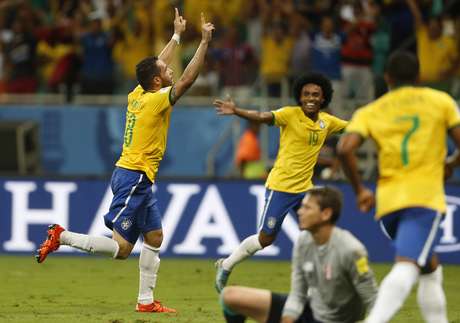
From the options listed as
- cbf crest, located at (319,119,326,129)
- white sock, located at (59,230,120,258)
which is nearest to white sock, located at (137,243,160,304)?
white sock, located at (59,230,120,258)


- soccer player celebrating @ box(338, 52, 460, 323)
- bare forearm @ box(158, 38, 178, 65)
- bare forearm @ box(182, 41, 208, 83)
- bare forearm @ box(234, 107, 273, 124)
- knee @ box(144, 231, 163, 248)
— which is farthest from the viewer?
bare forearm @ box(158, 38, 178, 65)

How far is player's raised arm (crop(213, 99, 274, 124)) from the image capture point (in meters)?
10.9

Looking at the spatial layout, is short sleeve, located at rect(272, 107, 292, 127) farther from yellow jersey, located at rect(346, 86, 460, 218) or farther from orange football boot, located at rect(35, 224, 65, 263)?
yellow jersey, located at rect(346, 86, 460, 218)

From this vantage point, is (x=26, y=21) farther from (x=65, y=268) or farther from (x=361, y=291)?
(x=361, y=291)

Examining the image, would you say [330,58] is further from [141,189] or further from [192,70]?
[192,70]

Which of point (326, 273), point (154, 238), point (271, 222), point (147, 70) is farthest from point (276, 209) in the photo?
point (326, 273)

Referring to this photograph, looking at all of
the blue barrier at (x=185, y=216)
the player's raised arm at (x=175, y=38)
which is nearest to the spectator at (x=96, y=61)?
the blue barrier at (x=185, y=216)

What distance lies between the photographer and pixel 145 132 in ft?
38.4

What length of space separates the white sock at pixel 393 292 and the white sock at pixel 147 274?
3790mm

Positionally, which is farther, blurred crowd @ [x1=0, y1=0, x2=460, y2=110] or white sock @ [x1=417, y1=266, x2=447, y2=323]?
blurred crowd @ [x1=0, y1=0, x2=460, y2=110]

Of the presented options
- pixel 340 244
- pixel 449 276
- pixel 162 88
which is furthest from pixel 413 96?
pixel 449 276

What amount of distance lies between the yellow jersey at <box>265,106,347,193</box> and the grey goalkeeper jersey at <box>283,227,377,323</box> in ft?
14.2

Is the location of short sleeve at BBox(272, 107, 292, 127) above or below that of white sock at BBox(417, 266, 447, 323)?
above

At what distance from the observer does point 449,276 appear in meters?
15.5
